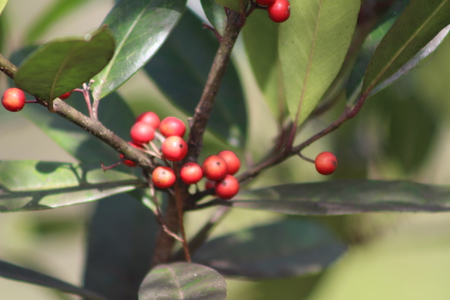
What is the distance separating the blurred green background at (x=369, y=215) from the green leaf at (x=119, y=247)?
0.12 meters

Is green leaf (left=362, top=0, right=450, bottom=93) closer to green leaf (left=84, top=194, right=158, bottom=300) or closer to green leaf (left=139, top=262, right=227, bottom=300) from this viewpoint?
green leaf (left=139, top=262, right=227, bottom=300)

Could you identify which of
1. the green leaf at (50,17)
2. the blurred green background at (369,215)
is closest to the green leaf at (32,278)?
the blurred green background at (369,215)

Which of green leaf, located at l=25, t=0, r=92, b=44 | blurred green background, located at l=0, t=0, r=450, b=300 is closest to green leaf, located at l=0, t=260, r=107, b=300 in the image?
blurred green background, located at l=0, t=0, r=450, b=300

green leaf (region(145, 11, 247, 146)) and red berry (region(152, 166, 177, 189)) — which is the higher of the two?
green leaf (region(145, 11, 247, 146))

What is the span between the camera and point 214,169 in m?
0.52

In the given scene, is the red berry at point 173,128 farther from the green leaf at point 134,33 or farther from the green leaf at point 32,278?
the green leaf at point 32,278

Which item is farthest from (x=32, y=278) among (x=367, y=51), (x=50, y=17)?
(x=50, y=17)

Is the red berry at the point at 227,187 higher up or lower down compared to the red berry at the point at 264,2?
lower down

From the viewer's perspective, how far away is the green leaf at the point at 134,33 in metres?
0.54

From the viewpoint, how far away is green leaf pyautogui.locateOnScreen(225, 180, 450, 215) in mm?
543

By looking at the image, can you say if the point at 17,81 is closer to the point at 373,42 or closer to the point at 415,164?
the point at 373,42

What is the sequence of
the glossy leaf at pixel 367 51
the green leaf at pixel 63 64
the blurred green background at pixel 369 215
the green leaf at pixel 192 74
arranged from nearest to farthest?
the green leaf at pixel 63 64 < the glossy leaf at pixel 367 51 < the green leaf at pixel 192 74 < the blurred green background at pixel 369 215

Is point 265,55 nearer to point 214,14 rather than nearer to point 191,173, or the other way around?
point 214,14

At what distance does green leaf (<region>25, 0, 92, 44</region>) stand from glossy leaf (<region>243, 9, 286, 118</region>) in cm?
57
